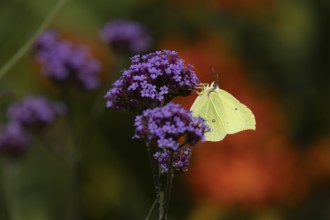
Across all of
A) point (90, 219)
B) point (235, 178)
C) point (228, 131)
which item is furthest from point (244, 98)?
point (228, 131)

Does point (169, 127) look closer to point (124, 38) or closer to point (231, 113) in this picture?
point (231, 113)

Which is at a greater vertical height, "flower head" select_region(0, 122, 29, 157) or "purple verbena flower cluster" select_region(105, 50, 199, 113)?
"flower head" select_region(0, 122, 29, 157)

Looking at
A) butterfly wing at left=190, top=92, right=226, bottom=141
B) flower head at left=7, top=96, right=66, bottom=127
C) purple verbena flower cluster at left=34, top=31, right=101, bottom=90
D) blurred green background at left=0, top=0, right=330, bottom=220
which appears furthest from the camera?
blurred green background at left=0, top=0, right=330, bottom=220

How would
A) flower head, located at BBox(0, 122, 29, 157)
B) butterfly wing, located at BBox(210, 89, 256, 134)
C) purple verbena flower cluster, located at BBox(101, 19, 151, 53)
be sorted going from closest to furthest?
butterfly wing, located at BBox(210, 89, 256, 134) → flower head, located at BBox(0, 122, 29, 157) → purple verbena flower cluster, located at BBox(101, 19, 151, 53)

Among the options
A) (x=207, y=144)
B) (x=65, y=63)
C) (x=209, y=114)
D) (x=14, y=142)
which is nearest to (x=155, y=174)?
(x=209, y=114)

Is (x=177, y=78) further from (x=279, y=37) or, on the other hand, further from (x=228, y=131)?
(x=279, y=37)

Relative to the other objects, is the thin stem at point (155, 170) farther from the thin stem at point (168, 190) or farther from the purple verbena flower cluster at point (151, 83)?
the purple verbena flower cluster at point (151, 83)

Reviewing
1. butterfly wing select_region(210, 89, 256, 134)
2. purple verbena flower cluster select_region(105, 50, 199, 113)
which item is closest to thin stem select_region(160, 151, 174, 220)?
purple verbena flower cluster select_region(105, 50, 199, 113)

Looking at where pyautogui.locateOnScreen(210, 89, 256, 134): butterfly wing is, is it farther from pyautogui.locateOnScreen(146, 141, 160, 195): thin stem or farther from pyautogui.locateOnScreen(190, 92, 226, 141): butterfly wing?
pyautogui.locateOnScreen(146, 141, 160, 195): thin stem
